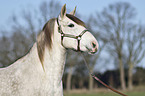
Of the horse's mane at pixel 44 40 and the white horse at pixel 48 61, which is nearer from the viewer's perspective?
the white horse at pixel 48 61

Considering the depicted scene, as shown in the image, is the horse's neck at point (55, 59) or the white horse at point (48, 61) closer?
the white horse at point (48, 61)

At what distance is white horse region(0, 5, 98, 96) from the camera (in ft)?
12.2

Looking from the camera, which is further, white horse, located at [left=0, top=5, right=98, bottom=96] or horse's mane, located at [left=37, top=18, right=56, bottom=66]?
horse's mane, located at [left=37, top=18, right=56, bottom=66]

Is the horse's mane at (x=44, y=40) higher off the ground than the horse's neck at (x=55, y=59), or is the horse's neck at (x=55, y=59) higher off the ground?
the horse's mane at (x=44, y=40)

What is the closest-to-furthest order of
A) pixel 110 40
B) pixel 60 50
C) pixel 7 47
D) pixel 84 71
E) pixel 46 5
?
pixel 60 50 → pixel 46 5 → pixel 7 47 → pixel 110 40 → pixel 84 71

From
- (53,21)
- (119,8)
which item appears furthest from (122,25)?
(53,21)

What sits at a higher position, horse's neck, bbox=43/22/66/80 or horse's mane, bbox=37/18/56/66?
horse's mane, bbox=37/18/56/66

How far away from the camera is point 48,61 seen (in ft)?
13.0

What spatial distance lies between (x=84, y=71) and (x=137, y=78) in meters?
14.4

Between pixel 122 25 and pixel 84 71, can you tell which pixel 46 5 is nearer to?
pixel 122 25

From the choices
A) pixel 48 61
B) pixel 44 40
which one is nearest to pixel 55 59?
pixel 48 61

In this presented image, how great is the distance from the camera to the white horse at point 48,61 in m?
3.73

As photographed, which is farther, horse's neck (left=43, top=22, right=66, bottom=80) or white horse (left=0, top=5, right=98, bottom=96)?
horse's neck (left=43, top=22, right=66, bottom=80)

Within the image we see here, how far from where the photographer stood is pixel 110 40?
3869 cm
